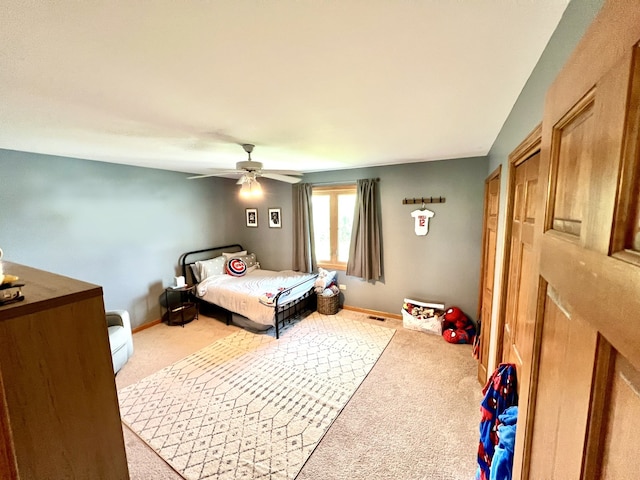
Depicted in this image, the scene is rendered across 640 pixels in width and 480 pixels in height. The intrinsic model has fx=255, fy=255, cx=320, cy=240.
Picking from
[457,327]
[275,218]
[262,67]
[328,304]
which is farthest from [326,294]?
[262,67]

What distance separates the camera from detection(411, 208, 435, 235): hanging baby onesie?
358 cm

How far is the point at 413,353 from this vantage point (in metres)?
3.04

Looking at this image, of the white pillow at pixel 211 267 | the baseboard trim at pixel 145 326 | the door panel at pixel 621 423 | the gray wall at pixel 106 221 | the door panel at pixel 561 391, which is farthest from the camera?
the white pillow at pixel 211 267

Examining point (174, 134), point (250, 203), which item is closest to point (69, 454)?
point (174, 134)

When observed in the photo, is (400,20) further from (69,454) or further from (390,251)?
(390,251)

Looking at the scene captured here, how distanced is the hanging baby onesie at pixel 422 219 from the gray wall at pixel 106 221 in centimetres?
363

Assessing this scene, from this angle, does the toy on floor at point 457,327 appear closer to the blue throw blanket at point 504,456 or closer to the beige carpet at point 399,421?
the beige carpet at point 399,421

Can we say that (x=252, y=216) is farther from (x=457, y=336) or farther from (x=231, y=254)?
(x=457, y=336)

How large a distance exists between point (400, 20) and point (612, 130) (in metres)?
0.85

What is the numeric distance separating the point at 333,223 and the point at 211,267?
2228 millimetres

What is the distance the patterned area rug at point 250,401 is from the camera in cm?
178

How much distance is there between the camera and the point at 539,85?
1.18 metres

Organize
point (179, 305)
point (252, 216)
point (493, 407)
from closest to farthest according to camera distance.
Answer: point (493, 407) < point (179, 305) < point (252, 216)

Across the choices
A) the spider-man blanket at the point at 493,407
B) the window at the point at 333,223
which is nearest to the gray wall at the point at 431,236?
the window at the point at 333,223
